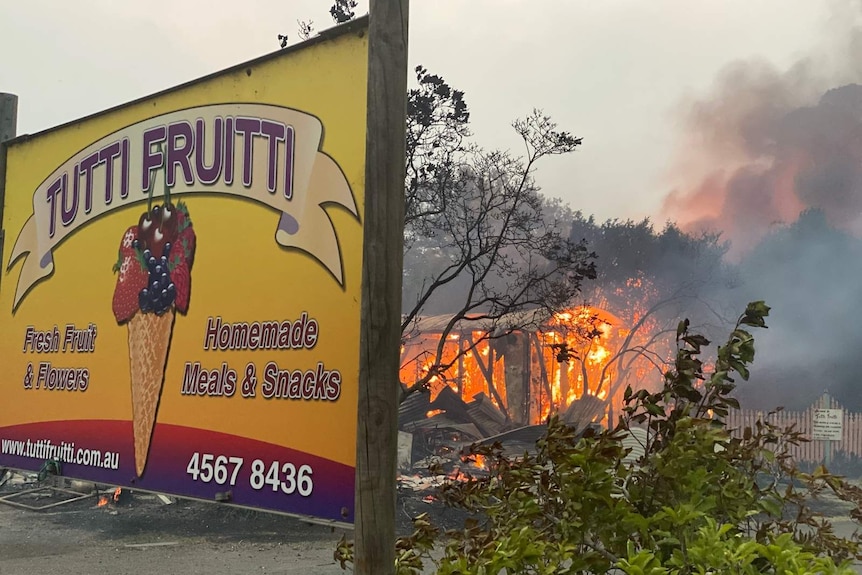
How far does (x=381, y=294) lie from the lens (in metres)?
2.69

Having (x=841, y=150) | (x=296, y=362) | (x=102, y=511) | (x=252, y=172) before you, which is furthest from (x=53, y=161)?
(x=841, y=150)

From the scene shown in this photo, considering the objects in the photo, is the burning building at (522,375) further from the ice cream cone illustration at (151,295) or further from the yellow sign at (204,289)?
the ice cream cone illustration at (151,295)

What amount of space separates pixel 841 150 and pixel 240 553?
88.7 feet

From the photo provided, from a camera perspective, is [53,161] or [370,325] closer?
[370,325]

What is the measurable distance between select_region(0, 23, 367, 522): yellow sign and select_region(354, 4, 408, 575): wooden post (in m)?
0.56

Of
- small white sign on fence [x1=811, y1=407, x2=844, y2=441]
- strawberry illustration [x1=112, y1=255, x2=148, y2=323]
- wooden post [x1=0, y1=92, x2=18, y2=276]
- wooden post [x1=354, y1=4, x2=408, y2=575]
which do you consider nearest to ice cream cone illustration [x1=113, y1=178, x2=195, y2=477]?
strawberry illustration [x1=112, y1=255, x2=148, y2=323]

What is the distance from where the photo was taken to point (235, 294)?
3879 millimetres

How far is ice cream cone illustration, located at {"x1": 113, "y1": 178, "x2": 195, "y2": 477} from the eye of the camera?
418 cm

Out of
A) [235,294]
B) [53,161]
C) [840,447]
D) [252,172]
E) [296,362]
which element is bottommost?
[840,447]

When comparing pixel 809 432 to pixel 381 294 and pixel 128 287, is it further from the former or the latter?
pixel 381 294

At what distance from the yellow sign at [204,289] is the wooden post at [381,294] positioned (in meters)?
0.56

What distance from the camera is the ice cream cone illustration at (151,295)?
165 inches

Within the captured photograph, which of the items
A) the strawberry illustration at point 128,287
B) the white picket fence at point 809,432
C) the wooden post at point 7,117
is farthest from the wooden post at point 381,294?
the white picket fence at point 809,432

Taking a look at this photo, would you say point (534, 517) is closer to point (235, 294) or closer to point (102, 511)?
point (235, 294)
